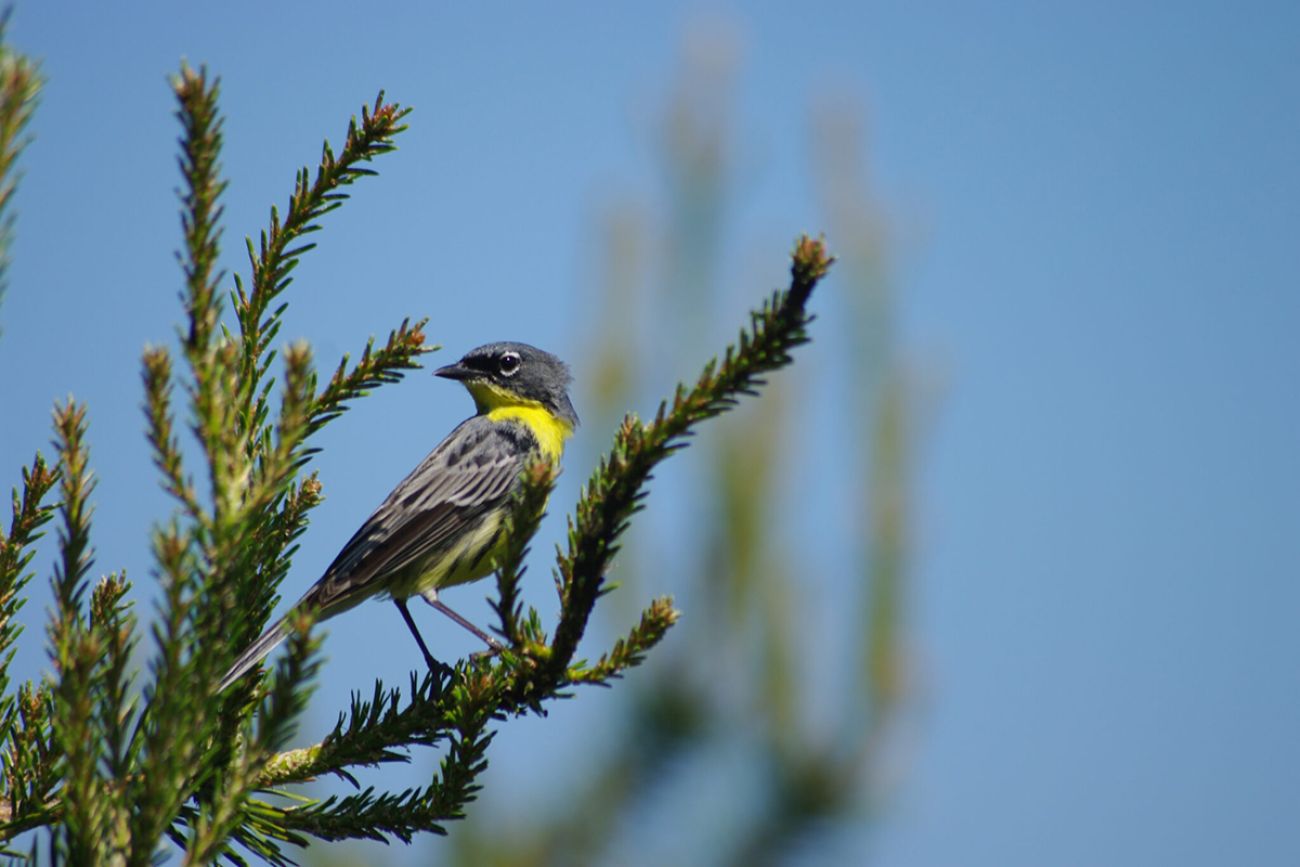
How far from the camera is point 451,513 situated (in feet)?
18.9

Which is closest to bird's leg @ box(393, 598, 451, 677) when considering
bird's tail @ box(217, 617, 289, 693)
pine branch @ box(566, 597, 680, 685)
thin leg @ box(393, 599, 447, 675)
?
thin leg @ box(393, 599, 447, 675)

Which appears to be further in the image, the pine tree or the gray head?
the gray head

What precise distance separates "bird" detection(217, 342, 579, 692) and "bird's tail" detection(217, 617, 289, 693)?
0.80 m

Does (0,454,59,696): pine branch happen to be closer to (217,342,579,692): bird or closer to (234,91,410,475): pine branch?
(234,91,410,475): pine branch

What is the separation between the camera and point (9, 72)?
1960mm

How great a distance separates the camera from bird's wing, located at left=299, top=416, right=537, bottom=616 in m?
5.29

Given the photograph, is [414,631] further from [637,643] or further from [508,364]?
[637,643]

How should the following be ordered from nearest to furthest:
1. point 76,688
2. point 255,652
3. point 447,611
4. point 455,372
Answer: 1. point 76,688
2. point 255,652
3. point 447,611
4. point 455,372

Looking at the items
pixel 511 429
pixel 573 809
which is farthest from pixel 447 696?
pixel 573 809

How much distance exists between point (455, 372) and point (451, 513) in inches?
60.7

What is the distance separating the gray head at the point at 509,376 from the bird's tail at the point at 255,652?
340 centimetres

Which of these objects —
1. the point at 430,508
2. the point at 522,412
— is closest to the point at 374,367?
the point at 430,508

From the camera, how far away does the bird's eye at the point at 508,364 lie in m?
7.15

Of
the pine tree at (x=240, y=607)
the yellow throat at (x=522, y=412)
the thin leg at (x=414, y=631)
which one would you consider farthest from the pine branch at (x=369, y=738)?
the yellow throat at (x=522, y=412)
